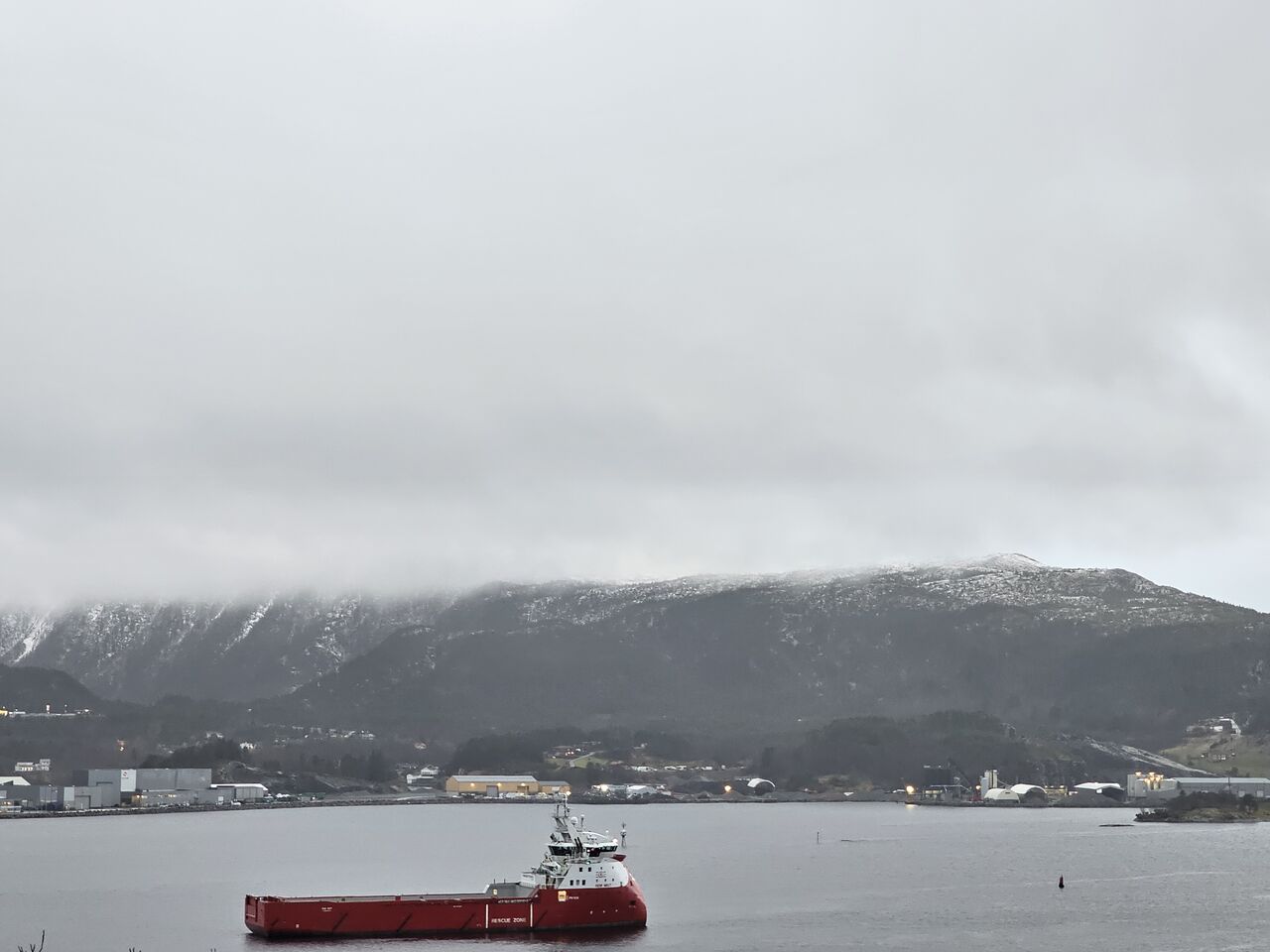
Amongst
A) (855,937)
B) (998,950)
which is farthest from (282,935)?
(998,950)

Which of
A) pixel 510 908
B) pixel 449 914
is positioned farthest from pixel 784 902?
pixel 449 914

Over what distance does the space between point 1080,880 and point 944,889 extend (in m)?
19.9

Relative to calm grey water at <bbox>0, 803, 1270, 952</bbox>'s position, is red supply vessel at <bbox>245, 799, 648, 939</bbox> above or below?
above

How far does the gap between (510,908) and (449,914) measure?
4735mm

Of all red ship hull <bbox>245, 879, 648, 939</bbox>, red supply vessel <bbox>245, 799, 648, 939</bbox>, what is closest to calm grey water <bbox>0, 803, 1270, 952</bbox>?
red ship hull <bbox>245, 879, 648, 939</bbox>

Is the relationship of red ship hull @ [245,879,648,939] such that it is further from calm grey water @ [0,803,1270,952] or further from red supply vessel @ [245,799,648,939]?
calm grey water @ [0,803,1270,952]

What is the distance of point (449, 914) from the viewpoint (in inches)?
4872

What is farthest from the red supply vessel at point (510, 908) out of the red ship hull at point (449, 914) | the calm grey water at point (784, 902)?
the calm grey water at point (784, 902)

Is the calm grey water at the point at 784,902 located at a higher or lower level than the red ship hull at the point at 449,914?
lower

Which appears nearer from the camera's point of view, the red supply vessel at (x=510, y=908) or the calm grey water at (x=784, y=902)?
the red supply vessel at (x=510, y=908)

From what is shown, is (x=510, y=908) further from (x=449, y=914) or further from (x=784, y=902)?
(x=784, y=902)

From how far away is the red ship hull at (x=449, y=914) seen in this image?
123562mm

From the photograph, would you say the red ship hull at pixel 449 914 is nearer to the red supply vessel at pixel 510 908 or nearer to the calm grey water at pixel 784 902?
the red supply vessel at pixel 510 908

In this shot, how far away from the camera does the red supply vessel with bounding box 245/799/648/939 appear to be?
405 ft
